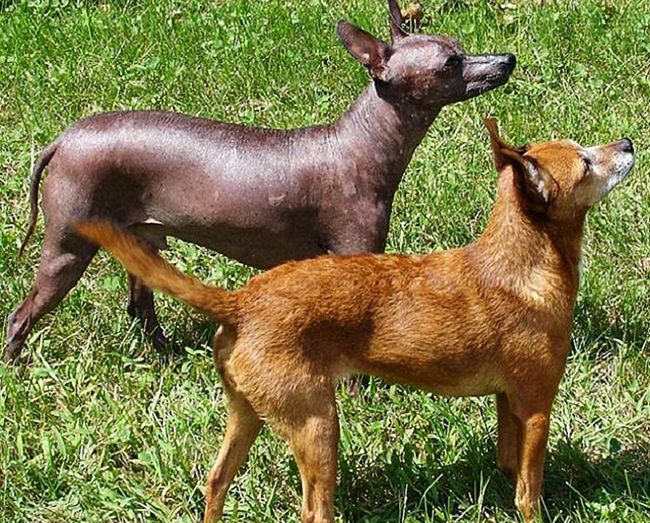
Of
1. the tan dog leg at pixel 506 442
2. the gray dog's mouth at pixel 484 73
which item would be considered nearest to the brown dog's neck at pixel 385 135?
the gray dog's mouth at pixel 484 73

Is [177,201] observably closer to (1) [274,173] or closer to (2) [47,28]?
(1) [274,173]

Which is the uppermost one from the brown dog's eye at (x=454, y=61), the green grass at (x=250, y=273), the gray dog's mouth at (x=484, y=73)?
the brown dog's eye at (x=454, y=61)

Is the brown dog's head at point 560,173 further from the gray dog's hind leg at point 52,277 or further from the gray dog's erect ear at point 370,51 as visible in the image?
the gray dog's hind leg at point 52,277

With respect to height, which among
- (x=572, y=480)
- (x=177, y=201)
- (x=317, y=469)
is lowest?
(x=572, y=480)

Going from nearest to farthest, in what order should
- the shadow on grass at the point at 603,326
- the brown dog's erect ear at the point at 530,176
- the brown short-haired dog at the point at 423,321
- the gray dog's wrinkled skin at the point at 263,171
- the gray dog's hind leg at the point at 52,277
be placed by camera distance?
the brown short-haired dog at the point at 423,321
the brown dog's erect ear at the point at 530,176
the gray dog's wrinkled skin at the point at 263,171
the gray dog's hind leg at the point at 52,277
the shadow on grass at the point at 603,326

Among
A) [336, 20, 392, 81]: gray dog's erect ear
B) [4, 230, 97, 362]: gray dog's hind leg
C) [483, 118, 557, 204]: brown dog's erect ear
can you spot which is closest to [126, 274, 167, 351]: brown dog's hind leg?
[4, 230, 97, 362]: gray dog's hind leg

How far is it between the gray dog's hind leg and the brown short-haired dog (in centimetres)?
130

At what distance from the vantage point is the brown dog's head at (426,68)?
15.6 feet

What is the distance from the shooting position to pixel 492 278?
3.90m

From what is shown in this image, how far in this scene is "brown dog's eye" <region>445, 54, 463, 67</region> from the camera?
15.6ft

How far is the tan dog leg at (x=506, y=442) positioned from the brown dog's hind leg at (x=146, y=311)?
1.67 m

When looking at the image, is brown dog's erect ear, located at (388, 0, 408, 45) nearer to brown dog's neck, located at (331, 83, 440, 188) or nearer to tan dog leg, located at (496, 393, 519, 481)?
brown dog's neck, located at (331, 83, 440, 188)

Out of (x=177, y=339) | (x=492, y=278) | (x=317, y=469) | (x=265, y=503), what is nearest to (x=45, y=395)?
(x=177, y=339)

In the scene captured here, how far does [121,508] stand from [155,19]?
4.22m
